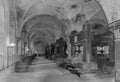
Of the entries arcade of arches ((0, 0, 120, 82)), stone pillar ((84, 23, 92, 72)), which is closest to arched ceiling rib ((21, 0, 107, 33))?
arcade of arches ((0, 0, 120, 82))

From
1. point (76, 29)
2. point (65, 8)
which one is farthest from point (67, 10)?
point (76, 29)

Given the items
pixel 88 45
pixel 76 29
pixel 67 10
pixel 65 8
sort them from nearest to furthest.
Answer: pixel 88 45 < pixel 65 8 < pixel 67 10 < pixel 76 29

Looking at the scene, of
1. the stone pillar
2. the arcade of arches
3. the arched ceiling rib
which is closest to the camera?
the arcade of arches

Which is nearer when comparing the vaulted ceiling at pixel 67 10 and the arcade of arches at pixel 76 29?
the arcade of arches at pixel 76 29

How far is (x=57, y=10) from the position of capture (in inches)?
722

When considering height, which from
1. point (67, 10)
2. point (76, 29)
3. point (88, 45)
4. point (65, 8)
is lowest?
point (88, 45)

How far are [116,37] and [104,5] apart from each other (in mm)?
1970

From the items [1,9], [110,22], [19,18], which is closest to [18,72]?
[1,9]

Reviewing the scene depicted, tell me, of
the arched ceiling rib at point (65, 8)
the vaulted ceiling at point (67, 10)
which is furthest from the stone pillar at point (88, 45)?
the arched ceiling rib at point (65, 8)

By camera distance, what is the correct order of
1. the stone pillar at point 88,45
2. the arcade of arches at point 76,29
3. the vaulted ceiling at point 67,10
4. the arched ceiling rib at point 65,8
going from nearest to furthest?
the arcade of arches at point 76,29 < the stone pillar at point 88,45 < the vaulted ceiling at point 67,10 < the arched ceiling rib at point 65,8

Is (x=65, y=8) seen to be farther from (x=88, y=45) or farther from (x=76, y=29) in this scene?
(x=88, y=45)

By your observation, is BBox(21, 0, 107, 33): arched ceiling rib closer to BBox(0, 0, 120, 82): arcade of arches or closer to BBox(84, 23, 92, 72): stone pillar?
BBox(0, 0, 120, 82): arcade of arches

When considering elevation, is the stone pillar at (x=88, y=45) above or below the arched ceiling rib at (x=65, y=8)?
below

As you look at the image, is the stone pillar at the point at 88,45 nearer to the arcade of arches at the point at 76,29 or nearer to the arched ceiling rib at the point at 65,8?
the arcade of arches at the point at 76,29
